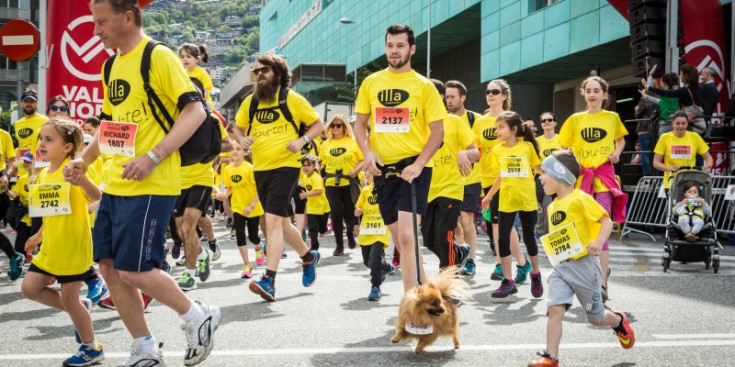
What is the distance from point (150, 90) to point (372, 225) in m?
4.57

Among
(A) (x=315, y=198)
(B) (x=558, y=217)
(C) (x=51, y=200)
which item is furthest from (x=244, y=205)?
(B) (x=558, y=217)

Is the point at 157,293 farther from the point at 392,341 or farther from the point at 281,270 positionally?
the point at 281,270

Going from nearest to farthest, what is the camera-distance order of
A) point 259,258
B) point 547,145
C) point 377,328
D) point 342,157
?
point 377,328 < point 259,258 < point 342,157 < point 547,145

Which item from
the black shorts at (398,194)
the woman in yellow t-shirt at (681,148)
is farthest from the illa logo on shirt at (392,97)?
the woman in yellow t-shirt at (681,148)

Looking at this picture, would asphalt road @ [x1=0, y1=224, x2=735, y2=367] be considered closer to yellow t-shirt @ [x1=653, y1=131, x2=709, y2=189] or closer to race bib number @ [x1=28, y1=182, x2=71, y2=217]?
race bib number @ [x1=28, y1=182, x2=71, y2=217]

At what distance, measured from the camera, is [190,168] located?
8.62 meters

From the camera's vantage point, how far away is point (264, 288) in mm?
7254

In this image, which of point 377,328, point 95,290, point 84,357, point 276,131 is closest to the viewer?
point 84,357

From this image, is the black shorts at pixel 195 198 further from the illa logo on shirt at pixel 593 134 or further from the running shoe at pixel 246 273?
the illa logo on shirt at pixel 593 134

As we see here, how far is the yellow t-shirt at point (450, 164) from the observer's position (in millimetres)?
7430

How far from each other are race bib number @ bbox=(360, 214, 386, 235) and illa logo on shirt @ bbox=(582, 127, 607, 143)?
212cm

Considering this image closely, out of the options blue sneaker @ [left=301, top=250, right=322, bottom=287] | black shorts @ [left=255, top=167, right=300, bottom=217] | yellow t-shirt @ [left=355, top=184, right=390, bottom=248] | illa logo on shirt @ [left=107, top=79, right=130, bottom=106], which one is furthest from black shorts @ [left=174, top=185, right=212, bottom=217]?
illa logo on shirt @ [left=107, top=79, right=130, bottom=106]

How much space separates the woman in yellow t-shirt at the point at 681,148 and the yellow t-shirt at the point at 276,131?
635cm

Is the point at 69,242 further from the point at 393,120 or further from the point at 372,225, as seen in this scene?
the point at 372,225
